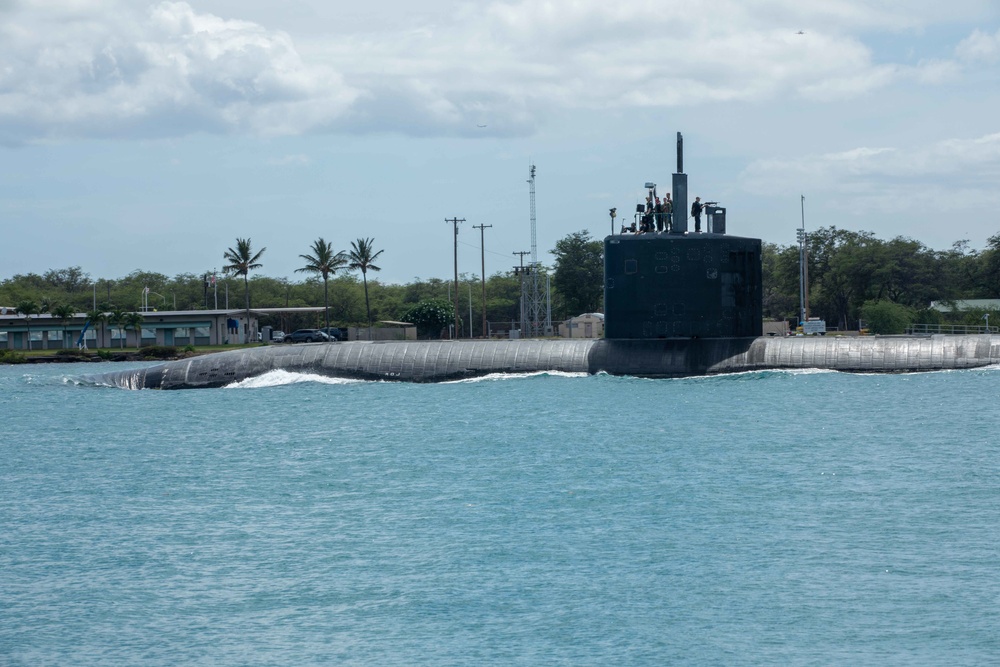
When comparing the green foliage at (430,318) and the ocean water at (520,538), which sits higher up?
the green foliage at (430,318)

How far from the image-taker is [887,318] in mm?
65188

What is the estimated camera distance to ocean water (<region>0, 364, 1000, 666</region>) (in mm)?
11711

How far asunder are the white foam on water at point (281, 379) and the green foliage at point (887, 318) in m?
36.6

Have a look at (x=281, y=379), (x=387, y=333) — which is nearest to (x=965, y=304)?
(x=387, y=333)

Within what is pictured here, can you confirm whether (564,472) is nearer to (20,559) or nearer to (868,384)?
(20,559)

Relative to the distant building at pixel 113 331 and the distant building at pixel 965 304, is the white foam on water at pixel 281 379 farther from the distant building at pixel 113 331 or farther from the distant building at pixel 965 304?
the distant building at pixel 965 304

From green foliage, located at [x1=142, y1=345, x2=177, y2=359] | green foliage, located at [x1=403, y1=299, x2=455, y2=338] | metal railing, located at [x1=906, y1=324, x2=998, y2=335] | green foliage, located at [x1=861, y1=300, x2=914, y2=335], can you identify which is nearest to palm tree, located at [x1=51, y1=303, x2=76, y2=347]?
green foliage, located at [x1=142, y1=345, x2=177, y2=359]

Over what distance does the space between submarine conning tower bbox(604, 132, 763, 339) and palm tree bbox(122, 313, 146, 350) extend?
53727 mm

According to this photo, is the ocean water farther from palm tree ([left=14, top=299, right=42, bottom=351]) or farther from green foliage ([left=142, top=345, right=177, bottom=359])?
palm tree ([left=14, top=299, right=42, bottom=351])

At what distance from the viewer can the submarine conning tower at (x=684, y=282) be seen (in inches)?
1303

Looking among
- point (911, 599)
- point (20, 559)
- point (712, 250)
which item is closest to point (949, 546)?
point (911, 599)

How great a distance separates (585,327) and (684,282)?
40.5 metres

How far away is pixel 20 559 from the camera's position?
616 inches


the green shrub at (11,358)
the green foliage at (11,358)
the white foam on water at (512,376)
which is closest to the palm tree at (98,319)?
the green foliage at (11,358)
